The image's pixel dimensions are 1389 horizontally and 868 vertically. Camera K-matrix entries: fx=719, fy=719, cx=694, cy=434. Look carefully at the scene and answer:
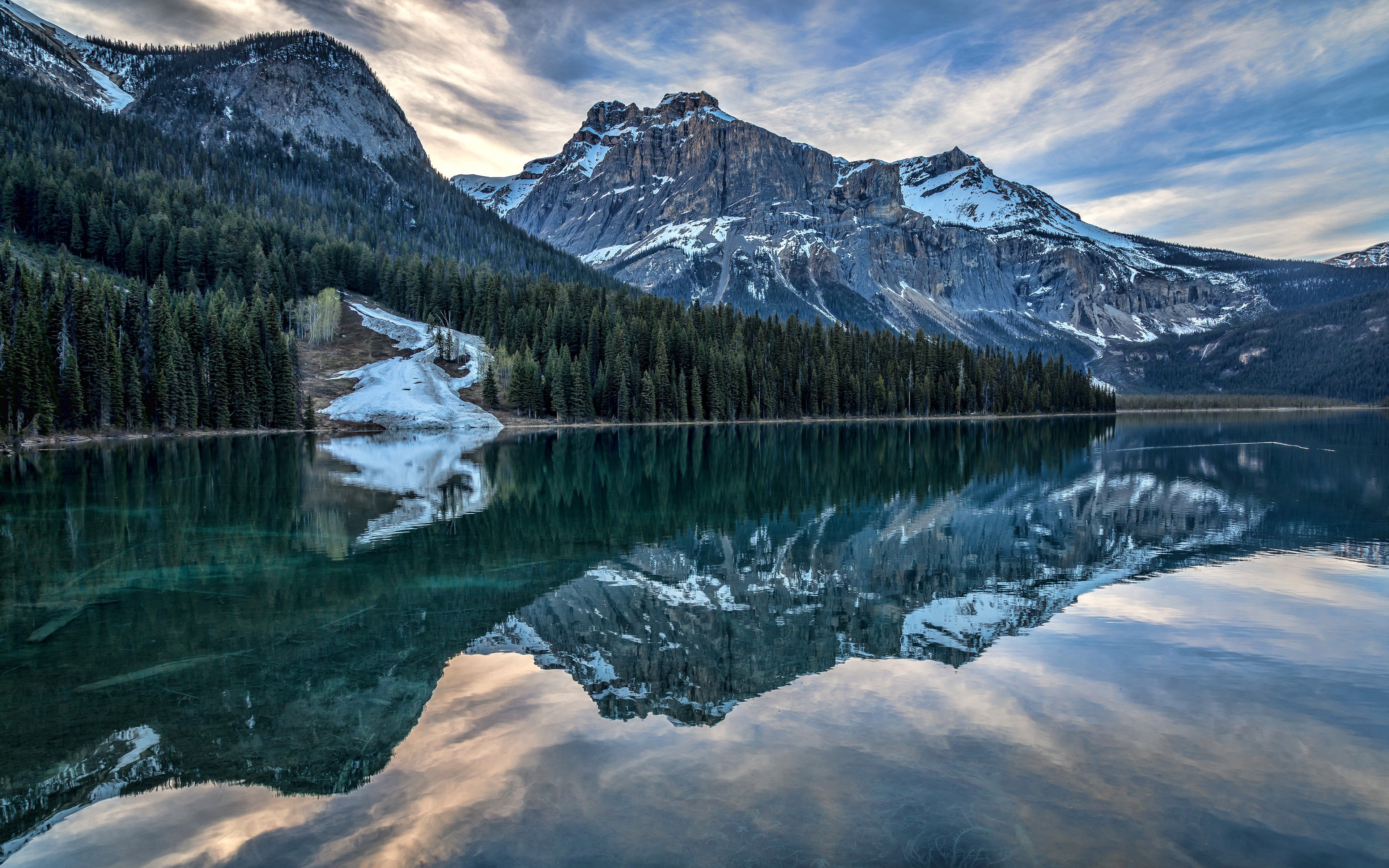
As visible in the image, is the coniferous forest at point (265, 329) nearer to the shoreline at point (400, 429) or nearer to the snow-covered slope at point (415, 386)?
the shoreline at point (400, 429)

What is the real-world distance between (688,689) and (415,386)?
330ft

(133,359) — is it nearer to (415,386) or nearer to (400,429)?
(400,429)

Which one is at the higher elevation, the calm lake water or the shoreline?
the shoreline

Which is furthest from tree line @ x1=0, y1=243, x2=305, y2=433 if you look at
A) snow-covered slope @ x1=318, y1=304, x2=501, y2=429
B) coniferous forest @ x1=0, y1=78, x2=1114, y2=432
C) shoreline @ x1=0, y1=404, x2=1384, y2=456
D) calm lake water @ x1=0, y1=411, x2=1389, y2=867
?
calm lake water @ x1=0, y1=411, x2=1389, y2=867

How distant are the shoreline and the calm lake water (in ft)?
154

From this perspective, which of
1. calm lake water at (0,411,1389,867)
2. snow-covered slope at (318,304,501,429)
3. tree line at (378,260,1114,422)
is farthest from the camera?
tree line at (378,260,1114,422)

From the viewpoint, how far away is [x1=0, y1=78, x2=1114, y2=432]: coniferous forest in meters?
72.3

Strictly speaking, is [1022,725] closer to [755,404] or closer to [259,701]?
[259,701]

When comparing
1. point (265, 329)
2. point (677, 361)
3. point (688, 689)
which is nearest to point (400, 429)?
point (265, 329)

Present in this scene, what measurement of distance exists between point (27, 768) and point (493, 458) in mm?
46844

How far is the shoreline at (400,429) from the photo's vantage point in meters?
63.8

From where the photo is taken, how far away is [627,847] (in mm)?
7332

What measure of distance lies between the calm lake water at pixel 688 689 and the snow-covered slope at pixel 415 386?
69.4 m

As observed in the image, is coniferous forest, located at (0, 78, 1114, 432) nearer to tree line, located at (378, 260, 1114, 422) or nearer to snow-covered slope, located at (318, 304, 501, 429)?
tree line, located at (378, 260, 1114, 422)
